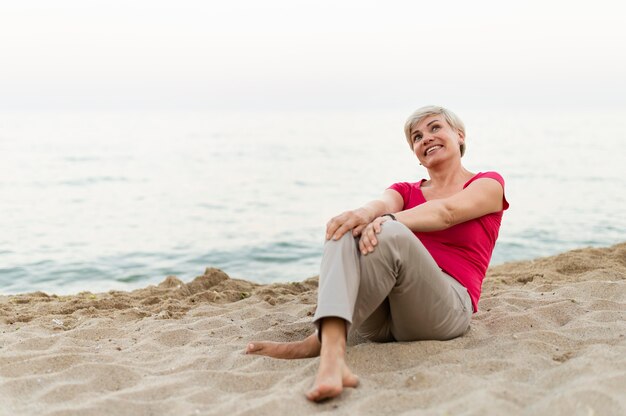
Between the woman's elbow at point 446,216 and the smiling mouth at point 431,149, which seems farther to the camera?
the smiling mouth at point 431,149

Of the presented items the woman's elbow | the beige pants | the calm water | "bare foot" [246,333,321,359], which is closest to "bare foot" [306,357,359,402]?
the beige pants

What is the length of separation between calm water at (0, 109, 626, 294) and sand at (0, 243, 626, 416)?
4.27m

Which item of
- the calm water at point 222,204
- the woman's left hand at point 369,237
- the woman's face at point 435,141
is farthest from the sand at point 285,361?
the calm water at point 222,204

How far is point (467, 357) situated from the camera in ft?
10.6

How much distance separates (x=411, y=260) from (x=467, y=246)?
2.40 feet

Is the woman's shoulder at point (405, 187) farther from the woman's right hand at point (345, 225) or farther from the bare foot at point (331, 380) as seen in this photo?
the bare foot at point (331, 380)

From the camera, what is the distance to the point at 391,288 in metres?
3.20

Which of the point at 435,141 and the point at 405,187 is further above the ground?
the point at 435,141

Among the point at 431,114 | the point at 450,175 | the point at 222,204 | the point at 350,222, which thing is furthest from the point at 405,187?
the point at 222,204

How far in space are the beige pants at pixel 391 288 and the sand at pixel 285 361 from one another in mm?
135

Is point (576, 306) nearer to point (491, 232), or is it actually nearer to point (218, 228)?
point (491, 232)

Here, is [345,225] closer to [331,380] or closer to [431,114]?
[331,380]

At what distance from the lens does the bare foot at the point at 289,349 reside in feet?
11.4

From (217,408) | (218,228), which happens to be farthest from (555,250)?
(217,408)
